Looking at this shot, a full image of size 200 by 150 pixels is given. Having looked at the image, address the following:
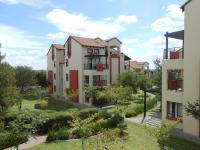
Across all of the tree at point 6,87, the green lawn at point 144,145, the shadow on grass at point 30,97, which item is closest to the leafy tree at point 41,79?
the shadow on grass at point 30,97

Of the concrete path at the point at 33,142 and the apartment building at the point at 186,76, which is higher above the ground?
the apartment building at the point at 186,76

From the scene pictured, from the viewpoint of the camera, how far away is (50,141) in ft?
79.5

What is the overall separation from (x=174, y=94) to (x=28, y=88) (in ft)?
130

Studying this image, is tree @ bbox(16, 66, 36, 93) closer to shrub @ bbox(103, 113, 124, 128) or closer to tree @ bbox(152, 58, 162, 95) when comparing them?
tree @ bbox(152, 58, 162, 95)

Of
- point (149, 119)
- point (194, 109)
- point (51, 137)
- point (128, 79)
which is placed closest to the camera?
point (194, 109)

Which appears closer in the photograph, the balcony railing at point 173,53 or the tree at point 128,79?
the balcony railing at point 173,53

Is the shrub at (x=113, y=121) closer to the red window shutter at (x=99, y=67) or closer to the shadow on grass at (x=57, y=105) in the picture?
the shadow on grass at (x=57, y=105)

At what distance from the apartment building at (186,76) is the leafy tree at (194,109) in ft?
2.65

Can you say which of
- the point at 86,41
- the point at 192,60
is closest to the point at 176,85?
the point at 192,60

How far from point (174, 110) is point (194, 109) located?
484 cm

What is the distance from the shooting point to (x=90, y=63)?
152 ft

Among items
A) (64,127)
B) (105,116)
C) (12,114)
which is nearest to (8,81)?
(12,114)

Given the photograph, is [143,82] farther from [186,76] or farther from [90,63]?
[186,76]

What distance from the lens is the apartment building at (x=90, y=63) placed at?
1798 inches
